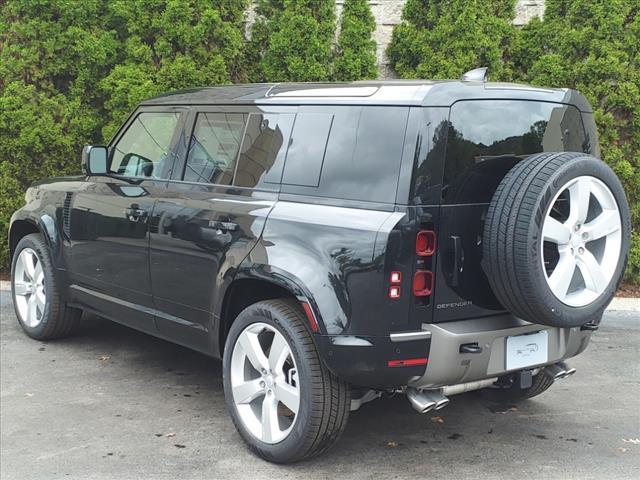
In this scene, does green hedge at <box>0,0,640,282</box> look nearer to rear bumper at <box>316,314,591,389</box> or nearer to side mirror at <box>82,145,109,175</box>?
side mirror at <box>82,145,109,175</box>

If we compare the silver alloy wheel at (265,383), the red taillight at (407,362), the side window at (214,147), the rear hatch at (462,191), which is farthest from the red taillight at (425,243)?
the side window at (214,147)

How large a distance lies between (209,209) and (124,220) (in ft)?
2.95

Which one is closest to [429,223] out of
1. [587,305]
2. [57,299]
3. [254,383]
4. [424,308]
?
[424,308]

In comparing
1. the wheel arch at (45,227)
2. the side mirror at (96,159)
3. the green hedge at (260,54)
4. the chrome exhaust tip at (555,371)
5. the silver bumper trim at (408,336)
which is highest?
the green hedge at (260,54)

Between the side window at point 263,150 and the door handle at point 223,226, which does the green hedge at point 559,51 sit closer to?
the side window at point 263,150

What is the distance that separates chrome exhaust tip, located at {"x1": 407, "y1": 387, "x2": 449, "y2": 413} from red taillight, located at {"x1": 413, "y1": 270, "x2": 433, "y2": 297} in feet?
1.69

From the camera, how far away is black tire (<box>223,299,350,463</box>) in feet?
11.9

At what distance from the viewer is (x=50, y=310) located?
5.84 meters

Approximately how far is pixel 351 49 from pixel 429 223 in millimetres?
4830

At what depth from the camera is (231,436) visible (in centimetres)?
425

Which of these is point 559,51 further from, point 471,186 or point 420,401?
point 420,401

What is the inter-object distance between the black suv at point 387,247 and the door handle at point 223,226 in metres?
0.01

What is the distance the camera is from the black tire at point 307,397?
11.9 feet

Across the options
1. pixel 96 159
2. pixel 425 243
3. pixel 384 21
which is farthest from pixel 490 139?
pixel 384 21
